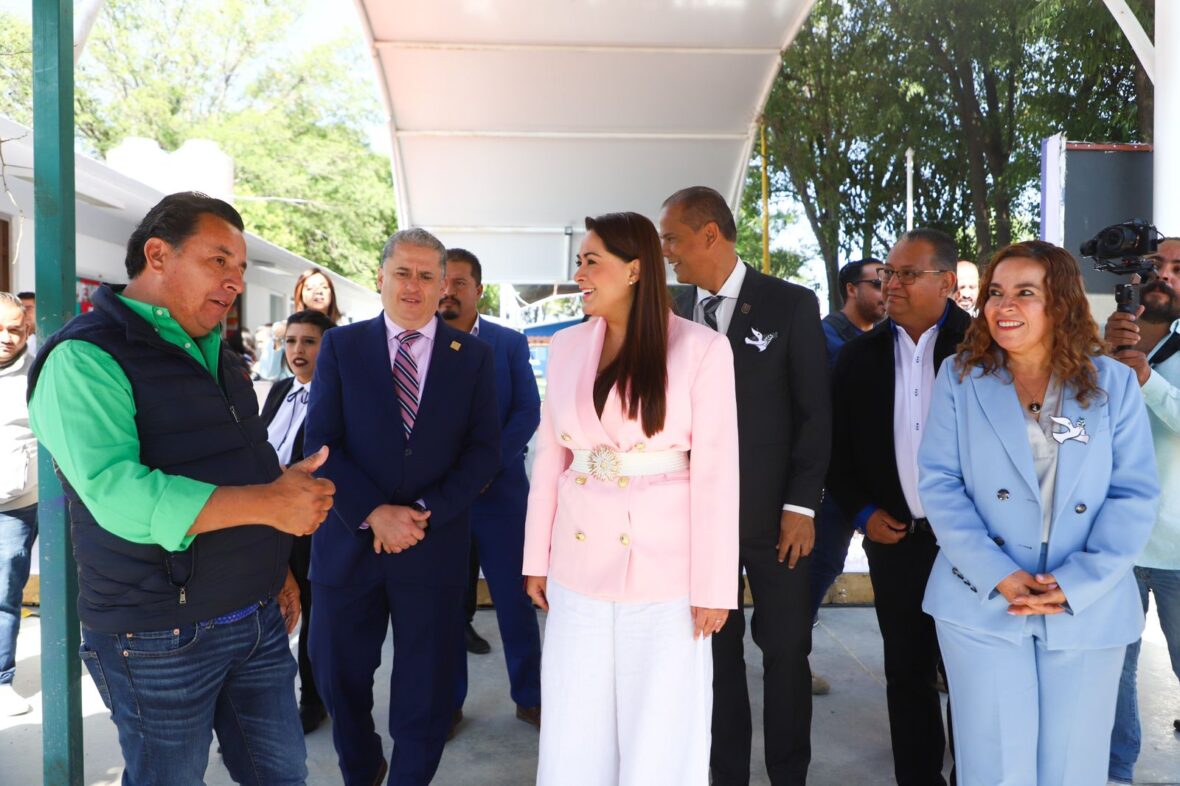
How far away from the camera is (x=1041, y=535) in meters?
2.54

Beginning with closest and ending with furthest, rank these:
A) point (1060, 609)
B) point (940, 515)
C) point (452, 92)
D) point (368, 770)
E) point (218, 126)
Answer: point (1060, 609) → point (940, 515) → point (368, 770) → point (452, 92) → point (218, 126)

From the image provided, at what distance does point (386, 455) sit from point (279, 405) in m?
1.17

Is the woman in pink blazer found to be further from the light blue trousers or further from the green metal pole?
Result: the green metal pole

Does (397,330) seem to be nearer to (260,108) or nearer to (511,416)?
(511,416)

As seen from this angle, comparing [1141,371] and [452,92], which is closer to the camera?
[1141,371]

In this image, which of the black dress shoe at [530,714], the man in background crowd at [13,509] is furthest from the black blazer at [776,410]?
the man in background crowd at [13,509]

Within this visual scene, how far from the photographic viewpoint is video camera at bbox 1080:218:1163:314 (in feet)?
10.3

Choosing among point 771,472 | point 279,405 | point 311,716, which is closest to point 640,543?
point 771,472

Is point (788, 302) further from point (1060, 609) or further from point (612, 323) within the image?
point (1060, 609)

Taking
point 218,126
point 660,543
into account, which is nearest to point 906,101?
point 660,543

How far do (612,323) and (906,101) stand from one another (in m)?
16.7

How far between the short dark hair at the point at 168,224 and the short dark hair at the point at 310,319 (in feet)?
6.43

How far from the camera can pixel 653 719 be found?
251 cm

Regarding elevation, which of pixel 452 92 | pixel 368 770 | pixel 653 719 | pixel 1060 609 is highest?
pixel 452 92
